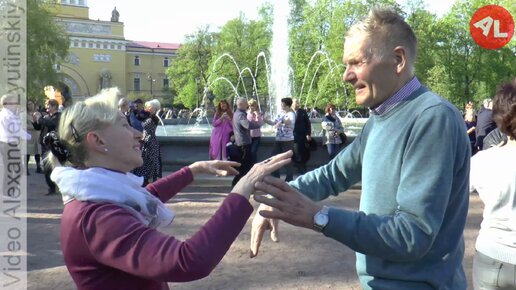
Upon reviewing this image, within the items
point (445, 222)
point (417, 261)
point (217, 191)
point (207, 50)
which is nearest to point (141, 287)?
point (417, 261)

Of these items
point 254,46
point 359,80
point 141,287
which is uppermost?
point 254,46

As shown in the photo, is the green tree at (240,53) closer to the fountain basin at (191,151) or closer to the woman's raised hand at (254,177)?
the fountain basin at (191,151)

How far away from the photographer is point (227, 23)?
63062 mm

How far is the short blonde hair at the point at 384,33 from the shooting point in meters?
1.86

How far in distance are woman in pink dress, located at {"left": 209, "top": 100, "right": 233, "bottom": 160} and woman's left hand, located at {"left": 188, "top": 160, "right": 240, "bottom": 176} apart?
8.22 metres

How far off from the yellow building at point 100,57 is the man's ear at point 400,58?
86.0 meters

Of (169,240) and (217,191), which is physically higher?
(169,240)

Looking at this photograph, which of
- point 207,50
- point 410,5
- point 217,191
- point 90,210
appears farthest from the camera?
point 207,50

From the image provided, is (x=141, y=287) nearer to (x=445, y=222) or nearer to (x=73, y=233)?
(x=73, y=233)

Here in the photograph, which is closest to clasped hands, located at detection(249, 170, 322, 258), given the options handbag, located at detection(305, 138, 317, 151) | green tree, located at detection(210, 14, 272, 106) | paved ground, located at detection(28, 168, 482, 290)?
paved ground, located at detection(28, 168, 482, 290)

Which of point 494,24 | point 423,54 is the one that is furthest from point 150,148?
point 423,54

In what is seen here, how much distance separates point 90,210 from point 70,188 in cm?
13

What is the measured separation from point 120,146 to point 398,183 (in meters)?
1.02
